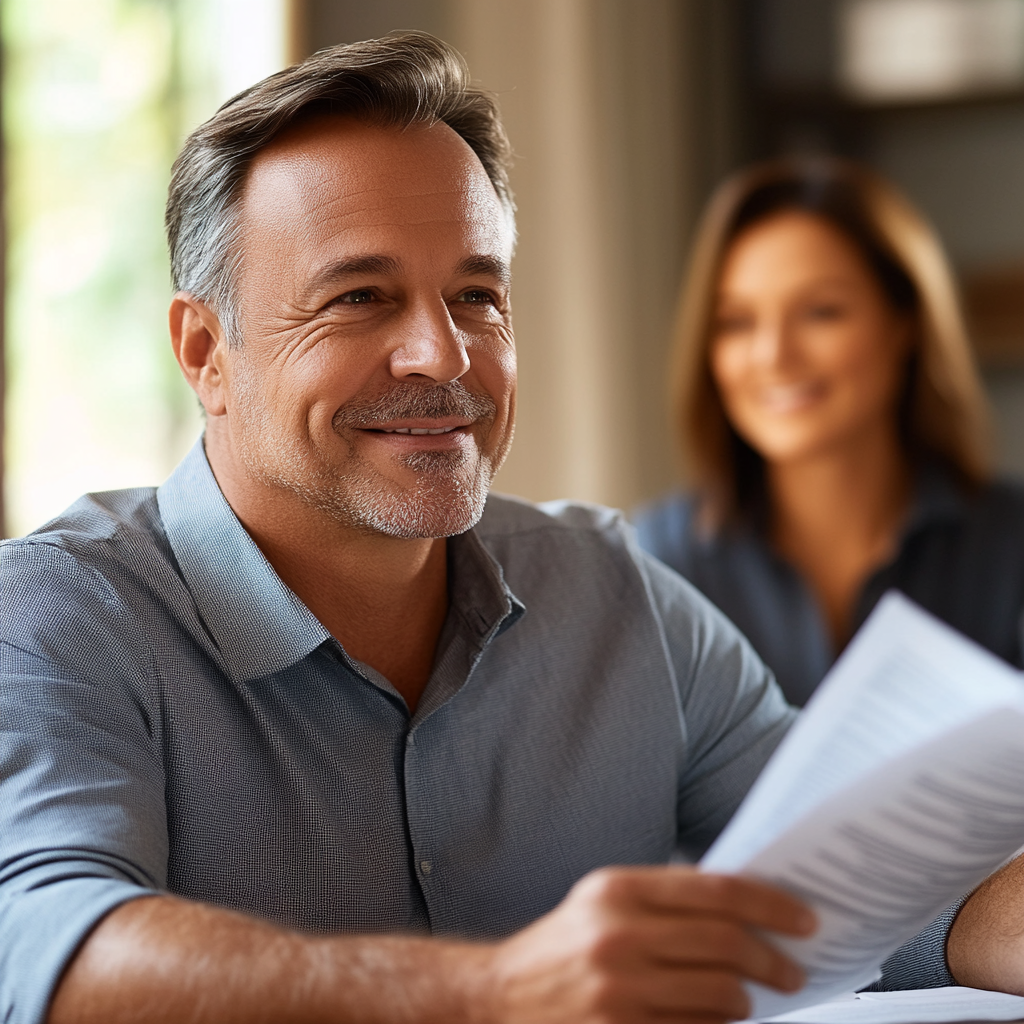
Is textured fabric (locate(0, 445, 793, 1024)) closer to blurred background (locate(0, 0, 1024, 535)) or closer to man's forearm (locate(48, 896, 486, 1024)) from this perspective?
man's forearm (locate(48, 896, 486, 1024))

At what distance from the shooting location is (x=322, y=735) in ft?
3.63

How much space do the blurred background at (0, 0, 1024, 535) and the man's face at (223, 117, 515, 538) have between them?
3.25 feet

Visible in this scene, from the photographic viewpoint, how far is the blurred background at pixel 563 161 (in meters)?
2.44

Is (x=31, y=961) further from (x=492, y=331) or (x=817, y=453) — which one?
(x=817, y=453)

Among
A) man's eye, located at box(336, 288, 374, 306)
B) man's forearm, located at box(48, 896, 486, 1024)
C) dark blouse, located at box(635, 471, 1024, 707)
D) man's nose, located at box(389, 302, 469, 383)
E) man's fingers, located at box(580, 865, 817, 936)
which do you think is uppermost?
man's eye, located at box(336, 288, 374, 306)

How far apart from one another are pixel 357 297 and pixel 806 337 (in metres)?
1.48

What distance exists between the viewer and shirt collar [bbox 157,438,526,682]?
3.59 feet

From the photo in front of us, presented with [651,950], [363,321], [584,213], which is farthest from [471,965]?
[584,213]

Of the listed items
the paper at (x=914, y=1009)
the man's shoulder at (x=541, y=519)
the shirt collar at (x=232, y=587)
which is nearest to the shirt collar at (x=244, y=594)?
the shirt collar at (x=232, y=587)

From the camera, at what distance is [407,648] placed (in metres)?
1.23

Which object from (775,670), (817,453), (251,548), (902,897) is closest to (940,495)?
(817,453)

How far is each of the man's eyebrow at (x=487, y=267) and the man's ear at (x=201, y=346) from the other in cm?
24

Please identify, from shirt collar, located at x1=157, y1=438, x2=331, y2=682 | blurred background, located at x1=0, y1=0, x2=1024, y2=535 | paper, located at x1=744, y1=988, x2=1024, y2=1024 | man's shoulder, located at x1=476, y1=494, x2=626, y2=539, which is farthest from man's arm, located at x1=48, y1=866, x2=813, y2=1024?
blurred background, located at x1=0, y1=0, x2=1024, y2=535

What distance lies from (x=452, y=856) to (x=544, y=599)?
0.96ft
